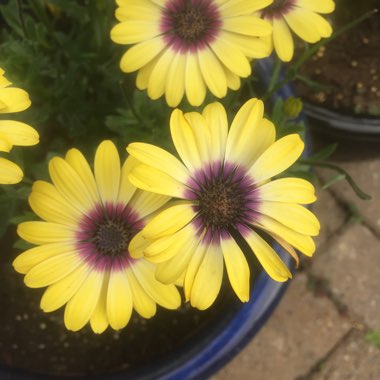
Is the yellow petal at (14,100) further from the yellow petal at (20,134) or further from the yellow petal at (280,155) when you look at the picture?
the yellow petal at (280,155)

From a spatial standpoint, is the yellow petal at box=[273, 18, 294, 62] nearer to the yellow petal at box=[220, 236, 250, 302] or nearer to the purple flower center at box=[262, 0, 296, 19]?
the purple flower center at box=[262, 0, 296, 19]

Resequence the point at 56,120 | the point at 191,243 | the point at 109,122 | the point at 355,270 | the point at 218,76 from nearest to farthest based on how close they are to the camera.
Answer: the point at 191,243
the point at 218,76
the point at 109,122
the point at 56,120
the point at 355,270

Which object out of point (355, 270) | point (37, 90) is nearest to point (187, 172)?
point (37, 90)

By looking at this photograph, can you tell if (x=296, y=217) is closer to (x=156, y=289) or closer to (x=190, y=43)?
(x=156, y=289)

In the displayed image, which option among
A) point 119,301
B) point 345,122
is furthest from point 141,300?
point 345,122

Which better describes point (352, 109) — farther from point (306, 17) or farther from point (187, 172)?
point (187, 172)

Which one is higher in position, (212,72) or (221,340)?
(212,72)

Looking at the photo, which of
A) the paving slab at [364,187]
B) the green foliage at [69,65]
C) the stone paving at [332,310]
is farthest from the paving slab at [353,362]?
the green foliage at [69,65]
